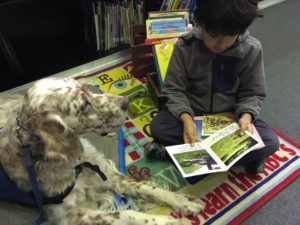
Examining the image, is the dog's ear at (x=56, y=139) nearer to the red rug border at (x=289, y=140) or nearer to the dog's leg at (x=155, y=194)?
the dog's leg at (x=155, y=194)

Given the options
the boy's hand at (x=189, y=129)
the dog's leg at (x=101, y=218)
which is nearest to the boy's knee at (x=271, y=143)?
the boy's hand at (x=189, y=129)

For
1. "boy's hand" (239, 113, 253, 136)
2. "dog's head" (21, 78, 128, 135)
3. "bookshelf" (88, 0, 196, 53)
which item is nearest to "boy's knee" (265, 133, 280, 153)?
"boy's hand" (239, 113, 253, 136)

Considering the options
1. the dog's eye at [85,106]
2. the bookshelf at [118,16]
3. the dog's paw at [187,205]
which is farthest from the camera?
the bookshelf at [118,16]

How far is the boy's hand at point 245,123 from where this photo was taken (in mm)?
1575

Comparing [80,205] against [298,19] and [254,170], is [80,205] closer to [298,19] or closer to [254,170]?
[254,170]

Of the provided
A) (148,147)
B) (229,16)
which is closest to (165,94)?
(148,147)

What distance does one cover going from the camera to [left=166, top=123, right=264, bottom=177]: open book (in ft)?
4.84

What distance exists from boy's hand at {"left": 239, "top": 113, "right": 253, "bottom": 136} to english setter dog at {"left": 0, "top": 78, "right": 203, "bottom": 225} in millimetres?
428

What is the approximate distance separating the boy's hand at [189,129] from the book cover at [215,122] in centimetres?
7

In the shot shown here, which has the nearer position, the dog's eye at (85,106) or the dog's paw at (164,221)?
the dog's eye at (85,106)

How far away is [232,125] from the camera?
1622mm


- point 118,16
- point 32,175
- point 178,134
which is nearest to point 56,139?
point 32,175

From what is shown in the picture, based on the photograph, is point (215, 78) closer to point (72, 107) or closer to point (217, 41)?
point (217, 41)

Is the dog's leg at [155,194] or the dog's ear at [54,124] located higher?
the dog's ear at [54,124]
